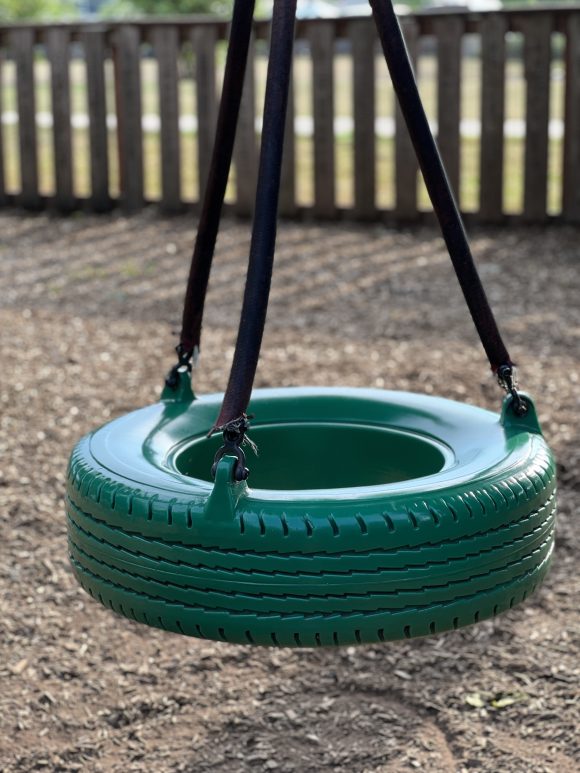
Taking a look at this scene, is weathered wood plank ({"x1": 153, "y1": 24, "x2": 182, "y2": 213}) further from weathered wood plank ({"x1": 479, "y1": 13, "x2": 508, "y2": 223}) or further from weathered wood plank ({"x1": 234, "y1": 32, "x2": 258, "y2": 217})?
weathered wood plank ({"x1": 479, "y1": 13, "x2": 508, "y2": 223})

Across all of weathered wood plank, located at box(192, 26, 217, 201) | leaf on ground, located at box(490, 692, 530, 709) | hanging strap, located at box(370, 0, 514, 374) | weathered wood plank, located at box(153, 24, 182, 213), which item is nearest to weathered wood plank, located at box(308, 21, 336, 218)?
weathered wood plank, located at box(192, 26, 217, 201)

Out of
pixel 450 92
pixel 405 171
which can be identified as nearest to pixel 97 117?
pixel 405 171

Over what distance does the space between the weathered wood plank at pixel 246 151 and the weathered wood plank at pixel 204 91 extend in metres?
0.21

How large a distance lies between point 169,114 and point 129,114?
309 mm

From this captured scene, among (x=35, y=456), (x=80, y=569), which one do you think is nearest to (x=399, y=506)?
(x=80, y=569)

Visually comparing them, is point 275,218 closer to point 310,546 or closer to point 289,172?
point 310,546

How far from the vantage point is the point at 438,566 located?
190cm

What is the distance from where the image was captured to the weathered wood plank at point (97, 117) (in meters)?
8.53

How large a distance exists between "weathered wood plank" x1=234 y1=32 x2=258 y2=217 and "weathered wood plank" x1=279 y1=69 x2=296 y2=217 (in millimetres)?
210

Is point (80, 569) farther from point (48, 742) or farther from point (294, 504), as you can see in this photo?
point (48, 742)

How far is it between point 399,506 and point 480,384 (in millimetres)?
3163

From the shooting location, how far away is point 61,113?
28.8 ft

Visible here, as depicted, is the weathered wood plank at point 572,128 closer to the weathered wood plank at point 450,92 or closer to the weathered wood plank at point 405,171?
the weathered wood plank at point 450,92

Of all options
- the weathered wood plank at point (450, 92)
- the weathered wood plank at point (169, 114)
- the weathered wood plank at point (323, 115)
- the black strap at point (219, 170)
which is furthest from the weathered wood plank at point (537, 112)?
the black strap at point (219, 170)
